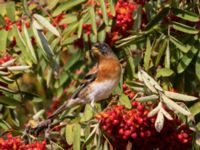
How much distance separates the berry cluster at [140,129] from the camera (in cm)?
486

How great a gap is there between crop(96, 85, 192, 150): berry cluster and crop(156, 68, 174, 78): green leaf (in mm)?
303

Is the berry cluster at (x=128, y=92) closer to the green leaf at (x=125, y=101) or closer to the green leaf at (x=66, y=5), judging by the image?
the green leaf at (x=125, y=101)

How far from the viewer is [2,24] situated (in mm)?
5441

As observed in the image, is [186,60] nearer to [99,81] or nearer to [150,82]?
[150,82]

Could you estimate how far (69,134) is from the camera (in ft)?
16.7

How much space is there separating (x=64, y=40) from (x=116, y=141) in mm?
1228

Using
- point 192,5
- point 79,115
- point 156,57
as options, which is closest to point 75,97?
point 79,115

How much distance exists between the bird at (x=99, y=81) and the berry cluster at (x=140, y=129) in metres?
0.65

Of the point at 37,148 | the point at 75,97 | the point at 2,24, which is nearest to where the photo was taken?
the point at 37,148

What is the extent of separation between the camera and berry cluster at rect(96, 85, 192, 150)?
4.86m

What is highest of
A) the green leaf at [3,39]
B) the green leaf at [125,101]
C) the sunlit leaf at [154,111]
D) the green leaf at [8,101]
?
the green leaf at [3,39]

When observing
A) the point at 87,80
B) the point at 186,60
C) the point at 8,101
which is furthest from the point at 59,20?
the point at 186,60

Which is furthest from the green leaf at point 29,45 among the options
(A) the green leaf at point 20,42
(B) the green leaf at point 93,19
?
(B) the green leaf at point 93,19

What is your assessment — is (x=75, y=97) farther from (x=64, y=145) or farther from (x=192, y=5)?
(x=192, y=5)
